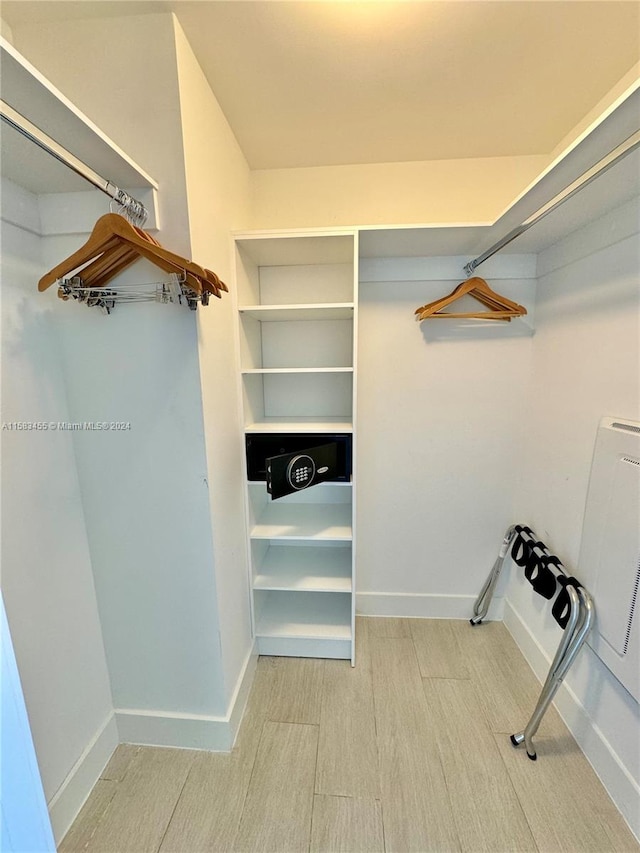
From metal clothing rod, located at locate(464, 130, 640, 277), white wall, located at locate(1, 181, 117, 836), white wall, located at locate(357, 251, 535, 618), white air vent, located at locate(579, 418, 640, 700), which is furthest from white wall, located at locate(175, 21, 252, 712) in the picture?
white air vent, located at locate(579, 418, 640, 700)

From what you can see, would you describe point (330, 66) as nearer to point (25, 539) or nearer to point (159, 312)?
point (159, 312)

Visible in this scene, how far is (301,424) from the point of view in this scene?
164 cm

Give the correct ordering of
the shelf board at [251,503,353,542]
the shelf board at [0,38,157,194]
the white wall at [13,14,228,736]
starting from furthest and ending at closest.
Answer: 1. the shelf board at [251,503,353,542]
2. the white wall at [13,14,228,736]
3. the shelf board at [0,38,157,194]

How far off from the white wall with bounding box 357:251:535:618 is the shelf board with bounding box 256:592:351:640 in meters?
0.25

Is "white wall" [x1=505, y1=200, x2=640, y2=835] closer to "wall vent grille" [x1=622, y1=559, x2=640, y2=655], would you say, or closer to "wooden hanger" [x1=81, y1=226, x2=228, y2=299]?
"wall vent grille" [x1=622, y1=559, x2=640, y2=655]

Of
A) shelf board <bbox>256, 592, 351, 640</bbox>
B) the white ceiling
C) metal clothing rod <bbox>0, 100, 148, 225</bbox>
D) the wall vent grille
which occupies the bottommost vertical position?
shelf board <bbox>256, 592, 351, 640</bbox>

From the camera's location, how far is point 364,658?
1.77m

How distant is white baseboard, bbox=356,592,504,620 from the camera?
201 cm

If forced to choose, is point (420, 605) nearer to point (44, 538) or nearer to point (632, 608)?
point (632, 608)

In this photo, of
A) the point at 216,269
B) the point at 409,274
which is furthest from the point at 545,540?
the point at 216,269

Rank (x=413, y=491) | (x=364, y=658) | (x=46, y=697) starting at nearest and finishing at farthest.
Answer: (x=46, y=697) → (x=364, y=658) → (x=413, y=491)

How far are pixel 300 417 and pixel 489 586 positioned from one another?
1436 millimetres

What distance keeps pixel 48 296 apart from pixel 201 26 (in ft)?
3.04

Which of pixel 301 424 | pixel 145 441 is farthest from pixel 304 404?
pixel 145 441
